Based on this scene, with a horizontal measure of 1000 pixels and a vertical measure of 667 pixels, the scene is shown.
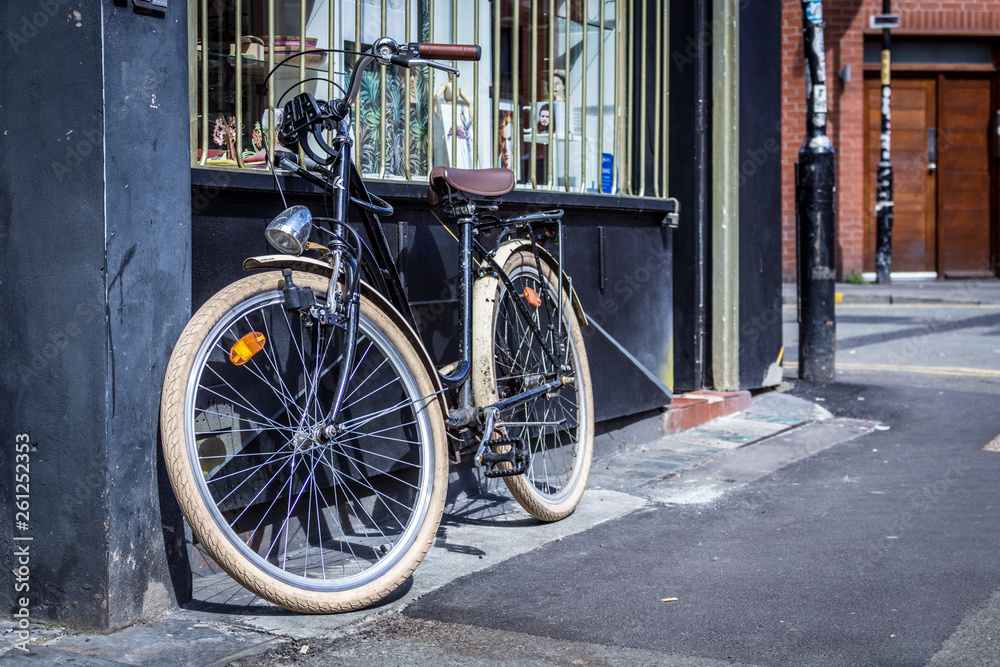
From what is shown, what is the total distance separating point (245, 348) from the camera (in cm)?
297

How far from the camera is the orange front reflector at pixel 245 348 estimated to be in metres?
2.96

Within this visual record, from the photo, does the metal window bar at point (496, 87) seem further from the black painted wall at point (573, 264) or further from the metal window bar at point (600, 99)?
the metal window bar at point (600, 99)

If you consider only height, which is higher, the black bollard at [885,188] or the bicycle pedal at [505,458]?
→ the black bollard at [885,188]

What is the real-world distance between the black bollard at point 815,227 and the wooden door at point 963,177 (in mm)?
11806

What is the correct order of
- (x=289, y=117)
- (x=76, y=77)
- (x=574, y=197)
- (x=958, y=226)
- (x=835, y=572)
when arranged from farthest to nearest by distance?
(x=958, y=226) < (x=574, y=197) < (x=835, y=572) < (x=289, y=117) < (x=76, y=77)

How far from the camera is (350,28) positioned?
13.6ft

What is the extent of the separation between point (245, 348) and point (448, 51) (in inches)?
43.5

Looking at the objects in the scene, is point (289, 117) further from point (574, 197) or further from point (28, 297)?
point (574, 197)

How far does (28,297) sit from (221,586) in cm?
102

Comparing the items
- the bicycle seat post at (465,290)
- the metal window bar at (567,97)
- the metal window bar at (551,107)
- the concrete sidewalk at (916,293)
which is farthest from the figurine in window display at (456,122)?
the concrete sidewalk at (916,293)

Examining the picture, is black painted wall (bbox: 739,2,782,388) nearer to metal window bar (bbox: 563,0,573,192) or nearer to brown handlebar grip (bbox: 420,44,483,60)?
metal window bar (bbox: 563,0,573,192)

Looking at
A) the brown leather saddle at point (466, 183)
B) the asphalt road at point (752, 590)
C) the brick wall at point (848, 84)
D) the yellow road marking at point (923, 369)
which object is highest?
the brick wall at point (848, 84)

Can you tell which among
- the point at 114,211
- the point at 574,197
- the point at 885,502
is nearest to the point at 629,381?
the point at 574,197

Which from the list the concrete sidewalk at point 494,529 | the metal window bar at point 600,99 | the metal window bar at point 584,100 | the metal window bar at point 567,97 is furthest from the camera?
the metal window bar at point 600,99
